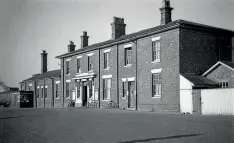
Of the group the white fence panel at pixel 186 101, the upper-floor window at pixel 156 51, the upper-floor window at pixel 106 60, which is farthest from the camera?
the upper-floor window at pixel 106 60

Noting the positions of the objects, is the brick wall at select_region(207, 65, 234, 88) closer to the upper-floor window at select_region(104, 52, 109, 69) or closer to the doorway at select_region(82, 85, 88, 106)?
the upper-floor window at select_region(104, 52, 109, 69)

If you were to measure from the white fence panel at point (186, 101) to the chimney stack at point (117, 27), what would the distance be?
12.3 m

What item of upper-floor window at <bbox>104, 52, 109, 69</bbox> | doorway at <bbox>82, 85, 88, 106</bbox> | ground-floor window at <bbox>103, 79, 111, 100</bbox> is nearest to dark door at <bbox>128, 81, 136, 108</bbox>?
ground-floor window at <bbox>103, 79, 111, 100</bbox>

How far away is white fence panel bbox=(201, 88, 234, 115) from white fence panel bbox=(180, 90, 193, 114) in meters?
0.84

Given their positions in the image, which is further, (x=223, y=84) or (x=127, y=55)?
(x=127, y=55)

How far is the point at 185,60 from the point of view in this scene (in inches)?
842

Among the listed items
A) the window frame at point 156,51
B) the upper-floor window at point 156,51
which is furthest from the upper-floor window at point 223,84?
the upper-floor window at point 156,51

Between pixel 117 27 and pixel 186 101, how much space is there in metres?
13.6

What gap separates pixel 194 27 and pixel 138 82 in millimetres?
6665

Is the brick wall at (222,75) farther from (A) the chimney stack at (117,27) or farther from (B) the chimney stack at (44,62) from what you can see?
(B) the chimney stack at (44,62)

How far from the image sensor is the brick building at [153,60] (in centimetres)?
2152

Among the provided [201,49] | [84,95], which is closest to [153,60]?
[201,49]

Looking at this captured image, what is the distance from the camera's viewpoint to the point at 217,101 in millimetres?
18484

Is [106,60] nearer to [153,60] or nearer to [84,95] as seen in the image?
[84,95]
